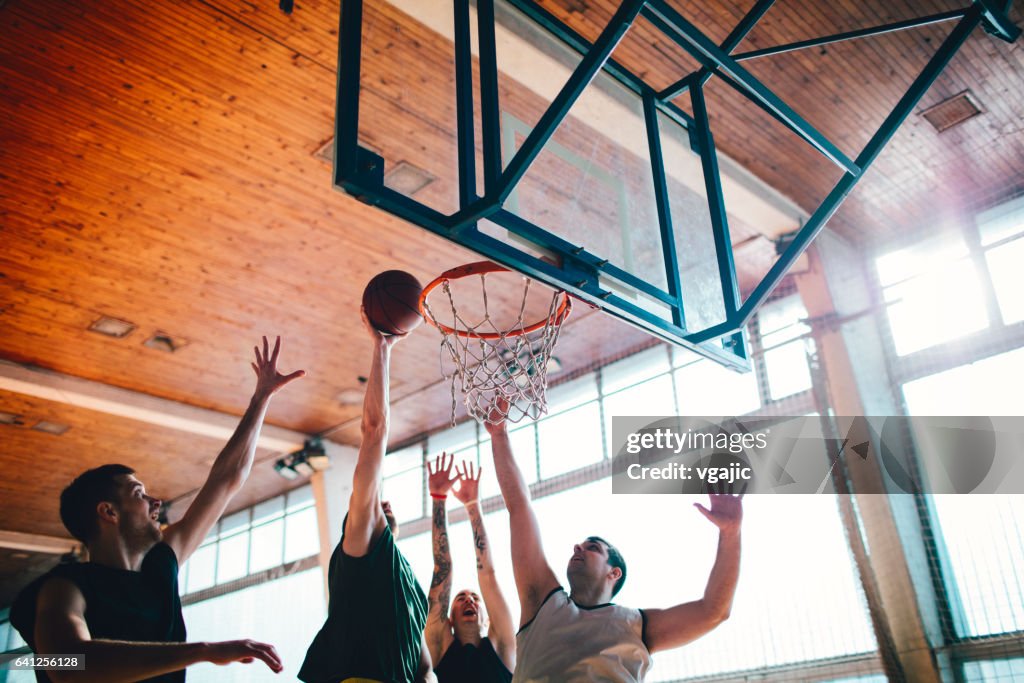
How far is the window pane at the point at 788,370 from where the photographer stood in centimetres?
754

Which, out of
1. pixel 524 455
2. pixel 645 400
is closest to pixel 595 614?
A: pixel 645 400

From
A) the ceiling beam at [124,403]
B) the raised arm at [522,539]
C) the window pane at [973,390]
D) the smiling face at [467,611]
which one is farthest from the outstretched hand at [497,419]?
the ceiling beam at [124,403]

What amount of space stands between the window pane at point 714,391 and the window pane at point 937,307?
1.32 metres

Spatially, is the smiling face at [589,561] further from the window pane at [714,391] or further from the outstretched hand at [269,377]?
the window pane at [714,391]

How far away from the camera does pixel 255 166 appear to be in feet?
21.1

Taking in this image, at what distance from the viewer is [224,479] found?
9.61ft

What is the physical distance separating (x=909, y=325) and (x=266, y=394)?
5857 millimetres

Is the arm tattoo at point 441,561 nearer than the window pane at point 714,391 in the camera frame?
Yes

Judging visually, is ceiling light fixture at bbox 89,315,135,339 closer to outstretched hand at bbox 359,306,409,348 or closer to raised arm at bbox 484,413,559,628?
outstretched hand at bbox 359,306,409,348

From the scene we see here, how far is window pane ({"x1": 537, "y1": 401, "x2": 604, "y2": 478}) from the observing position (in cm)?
890

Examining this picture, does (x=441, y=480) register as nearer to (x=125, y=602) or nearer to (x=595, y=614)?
(x=595, y=614)

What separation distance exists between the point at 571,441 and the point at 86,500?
6.88m

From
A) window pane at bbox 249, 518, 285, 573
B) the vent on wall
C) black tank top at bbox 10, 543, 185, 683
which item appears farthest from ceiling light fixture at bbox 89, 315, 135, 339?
the vent on wall

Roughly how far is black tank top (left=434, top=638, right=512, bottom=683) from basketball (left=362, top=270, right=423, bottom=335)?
1.59 m
